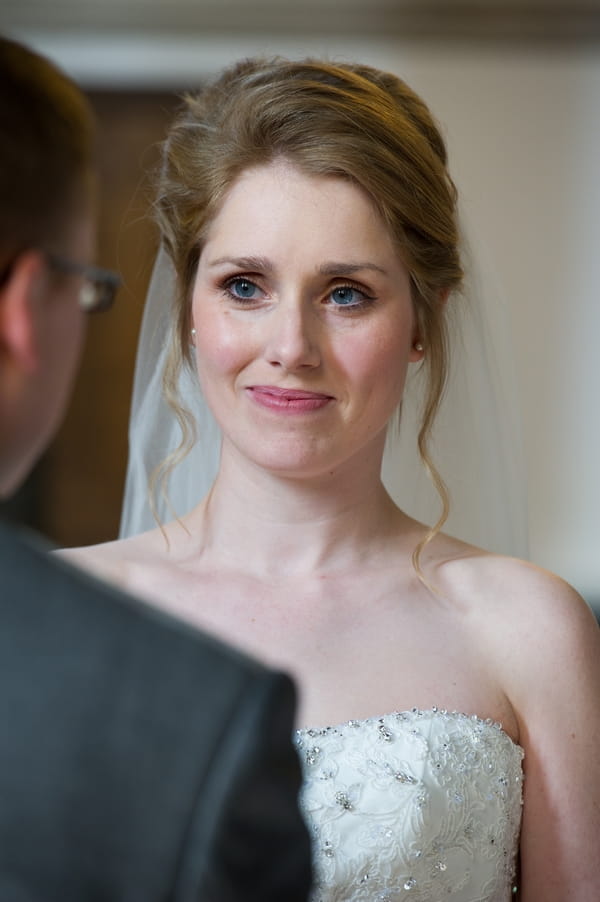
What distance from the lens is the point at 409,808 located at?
216 cm

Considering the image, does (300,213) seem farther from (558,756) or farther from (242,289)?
(558,756)

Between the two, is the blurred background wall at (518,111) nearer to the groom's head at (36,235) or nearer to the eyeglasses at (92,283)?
the eyeglasses at (92,283)

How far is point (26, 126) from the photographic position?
1.15 metres

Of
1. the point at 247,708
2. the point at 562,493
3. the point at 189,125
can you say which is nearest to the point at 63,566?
the point at 247,708

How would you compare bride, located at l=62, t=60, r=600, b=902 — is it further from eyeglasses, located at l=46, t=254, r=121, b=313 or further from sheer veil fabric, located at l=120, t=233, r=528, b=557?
eyeglasses, located at l=46, t=254, r=121, b=313

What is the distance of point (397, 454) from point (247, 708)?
182 centimetres

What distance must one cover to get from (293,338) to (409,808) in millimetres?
866

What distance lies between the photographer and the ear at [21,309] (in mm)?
1170

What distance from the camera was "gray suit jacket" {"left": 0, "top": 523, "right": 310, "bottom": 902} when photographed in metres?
1.05

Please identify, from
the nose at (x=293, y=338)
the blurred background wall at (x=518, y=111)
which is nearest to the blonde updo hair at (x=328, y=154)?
the nose at (x=293, y=338)

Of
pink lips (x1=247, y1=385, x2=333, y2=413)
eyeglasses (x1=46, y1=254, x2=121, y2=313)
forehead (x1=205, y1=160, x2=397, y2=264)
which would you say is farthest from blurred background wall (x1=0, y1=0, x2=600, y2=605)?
eyeglasses (x1=46, y1=254, x2=121, y2=313)

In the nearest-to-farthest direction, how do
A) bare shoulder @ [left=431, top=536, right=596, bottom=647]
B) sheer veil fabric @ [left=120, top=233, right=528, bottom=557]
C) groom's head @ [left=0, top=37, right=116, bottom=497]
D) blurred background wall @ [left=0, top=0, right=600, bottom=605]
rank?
groom's head @ [left=0, top=37, right=116, bottom=497] < bare shoulder @ [left=431, top=536, right=596, bottom=647] < sheer veil fabric @ [left=120, top=233, right=528, bottom=557] < blurred background wall @ [left=0, top=0, right=600, bottom=605]

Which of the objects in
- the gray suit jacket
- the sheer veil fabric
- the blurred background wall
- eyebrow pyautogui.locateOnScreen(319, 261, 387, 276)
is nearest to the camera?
the gray suit jacket

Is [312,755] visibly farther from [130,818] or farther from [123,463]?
[123,463]
